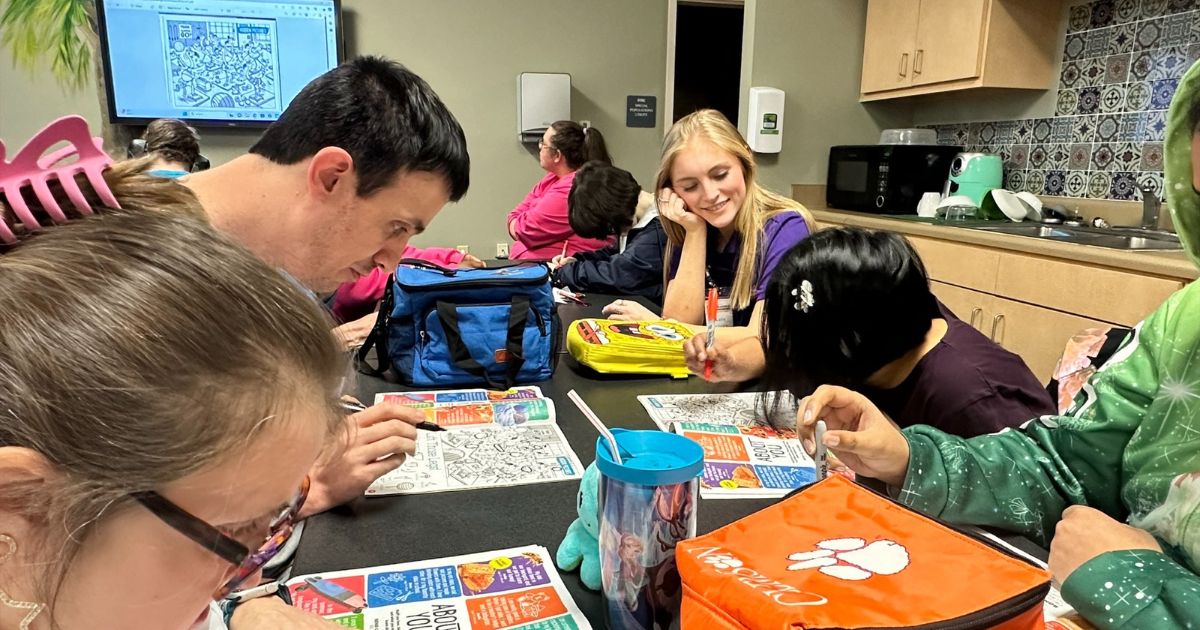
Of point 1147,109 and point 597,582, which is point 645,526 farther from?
point 1147,109

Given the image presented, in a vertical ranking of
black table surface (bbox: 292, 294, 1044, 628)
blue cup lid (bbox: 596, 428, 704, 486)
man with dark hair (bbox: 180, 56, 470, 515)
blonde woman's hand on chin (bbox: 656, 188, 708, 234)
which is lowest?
black table surface (bbox: 292, 294, 1044, 628)

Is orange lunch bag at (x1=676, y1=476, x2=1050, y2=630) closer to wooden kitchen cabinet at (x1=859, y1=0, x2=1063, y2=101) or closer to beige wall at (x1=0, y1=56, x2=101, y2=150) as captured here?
wooden kitchen cabinet at (x1=859, y1=0, x2=1063, y2=101)

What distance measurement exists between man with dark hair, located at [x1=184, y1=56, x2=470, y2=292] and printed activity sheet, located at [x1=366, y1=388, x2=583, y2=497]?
1.05ft

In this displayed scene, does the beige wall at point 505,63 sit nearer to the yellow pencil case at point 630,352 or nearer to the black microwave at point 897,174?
the black microwave at point 897,174

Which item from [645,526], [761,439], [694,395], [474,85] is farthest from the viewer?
[474,85]

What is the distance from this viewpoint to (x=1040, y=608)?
0.54 meters

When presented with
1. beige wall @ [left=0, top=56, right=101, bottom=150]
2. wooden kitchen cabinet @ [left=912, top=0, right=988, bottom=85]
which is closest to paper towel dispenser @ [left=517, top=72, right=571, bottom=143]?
wooden kitchen cabinet @ [left=912, top=0, right=988, bottom=85]

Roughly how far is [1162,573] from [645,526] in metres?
0.50

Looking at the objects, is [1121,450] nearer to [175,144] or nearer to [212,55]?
[175,144]

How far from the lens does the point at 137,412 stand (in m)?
0.43

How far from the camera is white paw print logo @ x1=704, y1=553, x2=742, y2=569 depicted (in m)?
0.57

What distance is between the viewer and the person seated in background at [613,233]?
97.3 inches

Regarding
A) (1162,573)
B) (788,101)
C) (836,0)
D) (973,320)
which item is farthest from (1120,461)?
(836,0)

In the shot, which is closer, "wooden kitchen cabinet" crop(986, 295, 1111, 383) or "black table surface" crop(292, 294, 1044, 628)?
"black table surface" crop(292, 294, 1044, 628)
